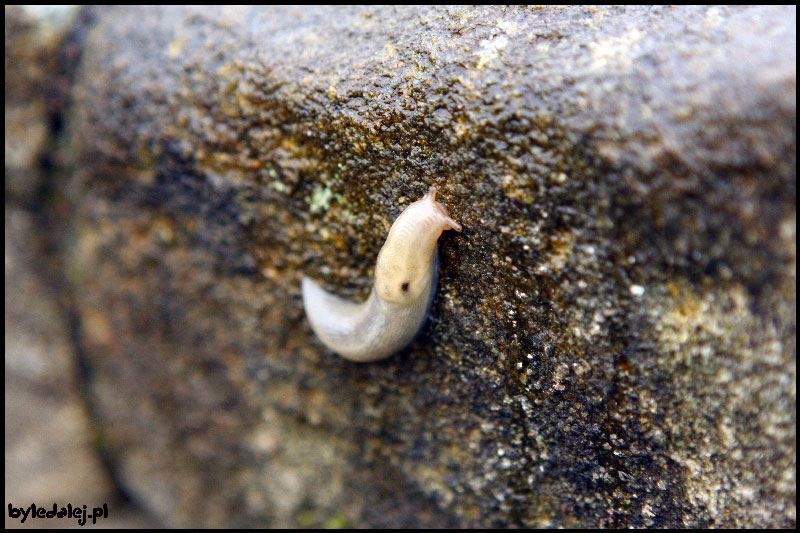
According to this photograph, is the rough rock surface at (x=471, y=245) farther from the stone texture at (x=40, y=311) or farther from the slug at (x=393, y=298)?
the stone texture at (x=40, y=311)

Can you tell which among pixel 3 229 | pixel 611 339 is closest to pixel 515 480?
pixel 611 339

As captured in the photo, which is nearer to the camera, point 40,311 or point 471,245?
point 471,245

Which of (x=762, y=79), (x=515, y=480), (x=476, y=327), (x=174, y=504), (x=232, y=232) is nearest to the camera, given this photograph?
(x=762, y=79)

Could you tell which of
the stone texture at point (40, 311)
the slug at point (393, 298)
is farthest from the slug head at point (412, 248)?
the stone texture at point (40, 311)

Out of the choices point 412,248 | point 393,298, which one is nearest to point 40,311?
point 393,298

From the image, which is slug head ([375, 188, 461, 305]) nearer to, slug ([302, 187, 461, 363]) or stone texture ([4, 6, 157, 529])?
slug ([302, 187, 461, 363])

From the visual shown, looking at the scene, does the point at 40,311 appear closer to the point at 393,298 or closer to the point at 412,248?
the point at 393,298

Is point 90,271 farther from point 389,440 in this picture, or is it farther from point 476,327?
point 476,327
